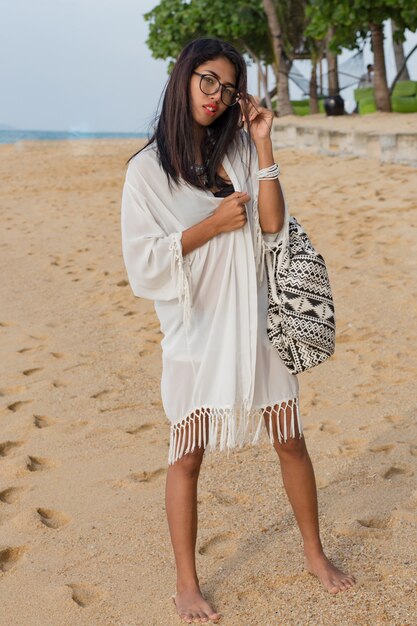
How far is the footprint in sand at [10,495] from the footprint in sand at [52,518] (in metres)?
0.18

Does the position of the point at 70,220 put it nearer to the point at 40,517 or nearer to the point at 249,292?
the point at 40,517

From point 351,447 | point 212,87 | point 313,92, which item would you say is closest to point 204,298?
point 212,87

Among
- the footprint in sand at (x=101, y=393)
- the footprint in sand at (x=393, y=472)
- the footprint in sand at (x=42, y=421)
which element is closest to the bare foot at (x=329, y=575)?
the footprint in sand at (x=393, y=472)

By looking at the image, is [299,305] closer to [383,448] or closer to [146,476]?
[146,476]

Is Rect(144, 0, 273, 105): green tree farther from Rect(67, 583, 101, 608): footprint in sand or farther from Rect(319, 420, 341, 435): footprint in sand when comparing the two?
Rect(67, 583, 101, 608): footprint in sand

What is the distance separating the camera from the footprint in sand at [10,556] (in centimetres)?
335

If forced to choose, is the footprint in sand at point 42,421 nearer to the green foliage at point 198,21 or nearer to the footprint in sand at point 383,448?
the footprint in sand at point 383,448

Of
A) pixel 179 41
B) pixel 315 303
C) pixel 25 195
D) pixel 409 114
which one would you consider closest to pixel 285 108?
pixel 179 41

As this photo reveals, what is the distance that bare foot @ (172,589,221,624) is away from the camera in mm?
2832

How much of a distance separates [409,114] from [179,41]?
1271 centimetres

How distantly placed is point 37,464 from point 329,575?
1932 mm

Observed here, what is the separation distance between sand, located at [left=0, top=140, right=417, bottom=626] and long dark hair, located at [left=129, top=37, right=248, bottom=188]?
5.07 feet

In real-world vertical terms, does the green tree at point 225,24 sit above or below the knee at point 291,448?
above

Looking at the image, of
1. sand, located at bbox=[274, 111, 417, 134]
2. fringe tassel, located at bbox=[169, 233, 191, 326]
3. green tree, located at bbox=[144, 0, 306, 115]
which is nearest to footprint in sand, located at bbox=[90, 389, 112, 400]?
fringe tassel, located at bbox=[169, 233, 191, 326]
